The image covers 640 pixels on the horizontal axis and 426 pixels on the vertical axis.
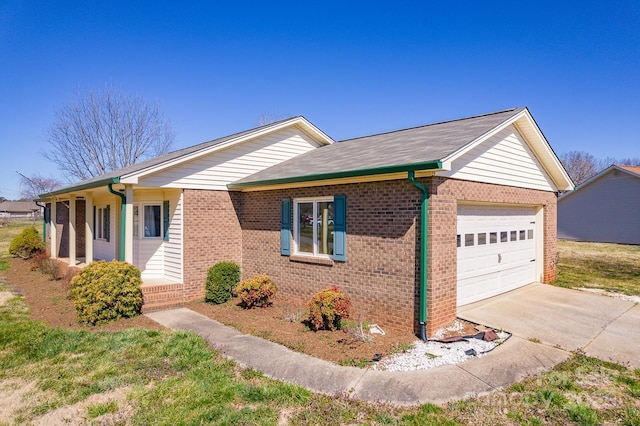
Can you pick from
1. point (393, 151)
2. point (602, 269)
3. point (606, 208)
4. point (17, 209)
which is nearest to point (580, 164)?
point (606, 208)

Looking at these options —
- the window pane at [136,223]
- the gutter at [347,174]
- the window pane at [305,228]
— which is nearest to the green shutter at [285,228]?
the window pane at [305,228]

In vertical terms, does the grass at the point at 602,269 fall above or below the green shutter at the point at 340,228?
below

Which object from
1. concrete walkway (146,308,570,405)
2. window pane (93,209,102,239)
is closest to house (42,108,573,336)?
concrete walkway (146,308,570,405)

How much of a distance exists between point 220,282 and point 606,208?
27.9 m

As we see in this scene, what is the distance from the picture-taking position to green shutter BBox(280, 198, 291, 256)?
9.67 metres

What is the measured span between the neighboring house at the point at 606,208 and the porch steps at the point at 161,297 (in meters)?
24.7

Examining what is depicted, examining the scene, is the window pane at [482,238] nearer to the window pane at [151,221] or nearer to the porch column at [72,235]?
the window pane at [151,221]

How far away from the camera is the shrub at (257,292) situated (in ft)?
30.1

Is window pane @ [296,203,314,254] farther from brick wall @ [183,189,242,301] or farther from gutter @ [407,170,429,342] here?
gutter @ [407,170,429,342]

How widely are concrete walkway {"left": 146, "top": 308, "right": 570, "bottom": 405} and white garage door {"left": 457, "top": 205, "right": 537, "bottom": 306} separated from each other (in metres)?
2.19

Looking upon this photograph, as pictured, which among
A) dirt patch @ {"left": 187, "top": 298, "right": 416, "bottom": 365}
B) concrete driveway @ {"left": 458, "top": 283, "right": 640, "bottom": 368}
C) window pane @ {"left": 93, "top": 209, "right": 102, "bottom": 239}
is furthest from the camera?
window pane @ {"left": 93, "top": 209, "right": 102, "bottom": 239}

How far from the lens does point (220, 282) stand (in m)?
10.1

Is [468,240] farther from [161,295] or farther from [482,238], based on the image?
[161,295]

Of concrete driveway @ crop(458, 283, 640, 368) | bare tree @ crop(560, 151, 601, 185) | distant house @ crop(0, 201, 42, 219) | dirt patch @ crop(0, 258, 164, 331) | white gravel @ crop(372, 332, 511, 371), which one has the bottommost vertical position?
dirt patch @ crop(0, 258, 164, 331)
